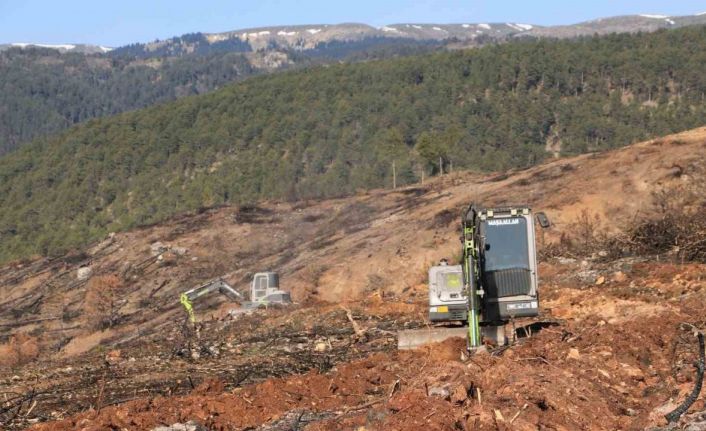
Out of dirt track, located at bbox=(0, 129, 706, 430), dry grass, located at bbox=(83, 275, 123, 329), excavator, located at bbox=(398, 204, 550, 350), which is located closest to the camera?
dirt track, located at bbox=(0, 129, 706, 430)

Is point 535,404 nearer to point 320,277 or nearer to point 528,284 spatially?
point 528,284

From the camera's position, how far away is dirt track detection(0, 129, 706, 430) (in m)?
15.3

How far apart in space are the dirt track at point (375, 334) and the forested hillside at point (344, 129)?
57578 mm

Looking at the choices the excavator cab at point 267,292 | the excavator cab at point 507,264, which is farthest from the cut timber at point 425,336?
the excavator cab at point 267,292

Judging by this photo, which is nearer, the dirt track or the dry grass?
the dirt track

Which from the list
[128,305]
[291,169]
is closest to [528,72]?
[291,169]

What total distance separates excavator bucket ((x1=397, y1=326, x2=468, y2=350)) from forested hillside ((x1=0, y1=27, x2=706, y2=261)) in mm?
91023

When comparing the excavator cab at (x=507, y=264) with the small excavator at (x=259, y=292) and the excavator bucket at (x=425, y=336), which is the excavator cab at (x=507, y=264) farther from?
the small excavator at (x=259, y=292)

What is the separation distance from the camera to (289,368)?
22.5 m

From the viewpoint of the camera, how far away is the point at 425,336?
848 inches

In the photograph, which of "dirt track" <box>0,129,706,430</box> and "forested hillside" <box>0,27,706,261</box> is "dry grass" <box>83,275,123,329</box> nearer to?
"dirt track" <box>0,129,706,430</box>

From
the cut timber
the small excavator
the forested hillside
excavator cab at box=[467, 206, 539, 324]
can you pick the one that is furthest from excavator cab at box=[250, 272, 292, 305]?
the forested hillside

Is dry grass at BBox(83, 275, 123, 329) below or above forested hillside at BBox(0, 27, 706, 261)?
above

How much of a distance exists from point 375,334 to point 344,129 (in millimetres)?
130896
